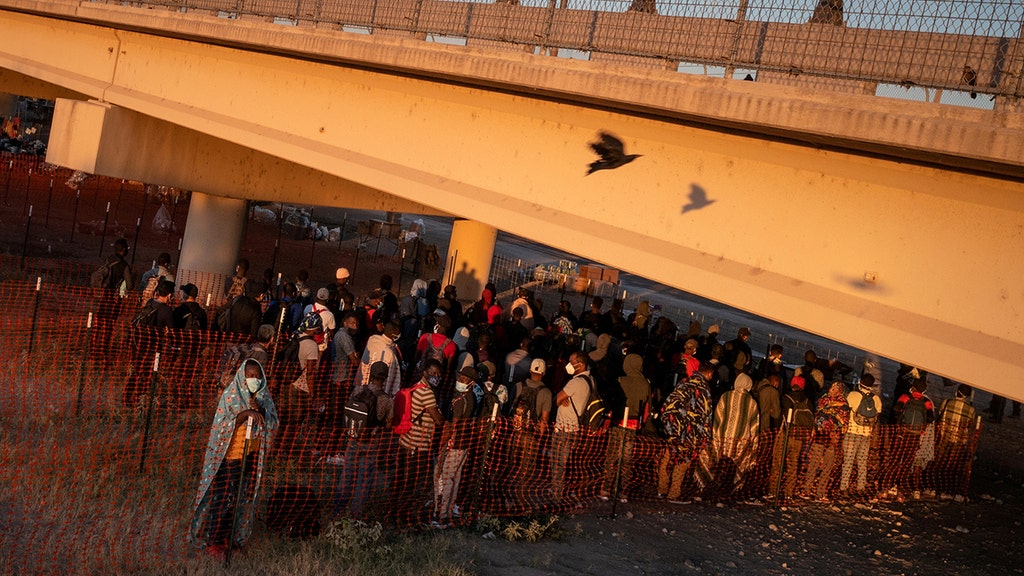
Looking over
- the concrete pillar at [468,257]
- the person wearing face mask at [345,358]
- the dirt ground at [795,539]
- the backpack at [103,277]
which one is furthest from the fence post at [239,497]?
the concrete pillar at [468,257]

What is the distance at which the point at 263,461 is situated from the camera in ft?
25.8

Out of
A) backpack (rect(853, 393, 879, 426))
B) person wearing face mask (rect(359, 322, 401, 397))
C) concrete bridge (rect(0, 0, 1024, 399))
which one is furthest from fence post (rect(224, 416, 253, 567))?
backpack (rect(853, 393, 879, 426))

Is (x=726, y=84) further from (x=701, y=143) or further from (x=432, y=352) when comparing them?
(x=432, y=352)

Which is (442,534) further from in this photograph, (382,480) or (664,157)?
(664,157)

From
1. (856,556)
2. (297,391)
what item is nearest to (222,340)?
(297,391)

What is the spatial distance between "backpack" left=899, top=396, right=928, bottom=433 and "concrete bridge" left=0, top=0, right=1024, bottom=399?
7.21 metres

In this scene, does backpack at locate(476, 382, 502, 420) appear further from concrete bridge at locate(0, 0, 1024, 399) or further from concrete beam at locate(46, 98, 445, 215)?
concrete beam at locate(46, 98, 445, 215)

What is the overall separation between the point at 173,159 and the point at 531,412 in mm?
10685

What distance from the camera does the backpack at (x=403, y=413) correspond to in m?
9.01

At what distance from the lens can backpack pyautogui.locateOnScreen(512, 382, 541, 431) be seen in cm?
1029

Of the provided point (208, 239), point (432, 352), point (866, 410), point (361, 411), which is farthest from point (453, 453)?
point (208, 239)

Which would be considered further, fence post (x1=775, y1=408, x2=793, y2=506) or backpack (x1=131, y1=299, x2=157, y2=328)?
fence post (x1=775, y1=408, x2=793, y2=506)

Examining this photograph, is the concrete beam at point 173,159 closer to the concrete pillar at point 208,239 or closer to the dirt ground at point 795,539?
the concrete pillar at point 208,239

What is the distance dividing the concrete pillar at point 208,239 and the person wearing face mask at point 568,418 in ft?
33.7
